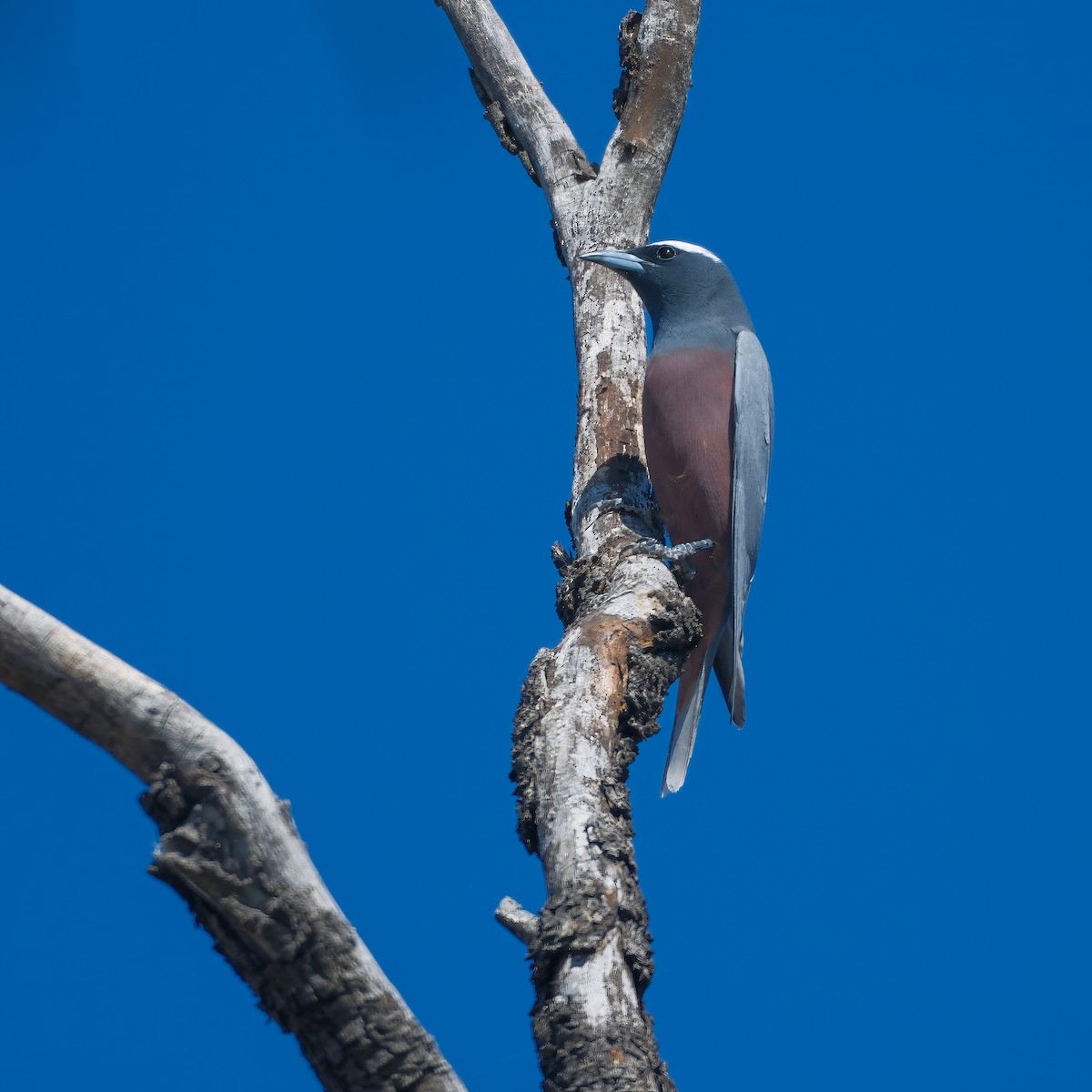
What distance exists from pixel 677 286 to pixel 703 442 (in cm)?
60

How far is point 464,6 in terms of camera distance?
4191mm

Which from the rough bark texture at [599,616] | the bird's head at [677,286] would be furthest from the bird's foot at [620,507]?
the bird's head at [677,286]

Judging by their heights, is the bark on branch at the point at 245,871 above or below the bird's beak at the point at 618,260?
below

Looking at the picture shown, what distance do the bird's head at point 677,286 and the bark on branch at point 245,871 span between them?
230cm

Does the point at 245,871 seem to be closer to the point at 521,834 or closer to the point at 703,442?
the point at 521,834

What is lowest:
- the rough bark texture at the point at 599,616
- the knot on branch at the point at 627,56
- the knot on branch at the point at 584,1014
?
the knot on branch at the point at 584,1014

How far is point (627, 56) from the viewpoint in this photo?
3.90m

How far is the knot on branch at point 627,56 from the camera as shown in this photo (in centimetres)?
389

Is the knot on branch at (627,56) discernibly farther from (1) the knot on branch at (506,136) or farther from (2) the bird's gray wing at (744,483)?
(2) the bird's gray wing at (744,483)

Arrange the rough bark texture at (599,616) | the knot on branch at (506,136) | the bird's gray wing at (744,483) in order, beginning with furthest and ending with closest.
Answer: the knot on branch at (506,136), the bird's gray wing at (744,483), the rough bark texture at (599,616)

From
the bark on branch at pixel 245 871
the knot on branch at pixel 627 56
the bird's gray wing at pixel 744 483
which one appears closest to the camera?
the bark on branch at pixel 245 871

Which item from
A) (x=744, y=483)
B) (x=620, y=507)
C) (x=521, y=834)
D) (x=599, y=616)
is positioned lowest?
(x=521, y=834)

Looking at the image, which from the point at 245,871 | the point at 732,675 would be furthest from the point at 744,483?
the point at 245,871

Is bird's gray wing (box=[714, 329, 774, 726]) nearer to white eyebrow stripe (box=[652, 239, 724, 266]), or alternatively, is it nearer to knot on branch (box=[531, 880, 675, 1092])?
white eyebrow stripe (box=[652, 239, 724, 266])
